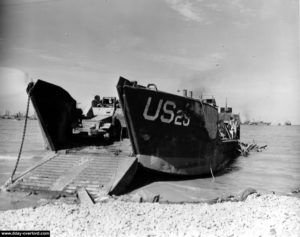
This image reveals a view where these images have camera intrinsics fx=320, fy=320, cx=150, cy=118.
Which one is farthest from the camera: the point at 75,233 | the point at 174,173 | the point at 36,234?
the point at 174,173

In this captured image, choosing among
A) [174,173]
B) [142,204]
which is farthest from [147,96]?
[142,204]

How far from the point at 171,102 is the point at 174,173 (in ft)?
6.42

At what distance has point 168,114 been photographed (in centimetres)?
863

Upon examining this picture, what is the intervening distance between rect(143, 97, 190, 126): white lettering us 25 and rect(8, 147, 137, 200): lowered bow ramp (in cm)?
123

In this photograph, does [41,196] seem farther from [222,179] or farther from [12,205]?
[222,179]

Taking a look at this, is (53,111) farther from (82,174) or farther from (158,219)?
(158,219)

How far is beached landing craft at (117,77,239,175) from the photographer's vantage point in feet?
26.8

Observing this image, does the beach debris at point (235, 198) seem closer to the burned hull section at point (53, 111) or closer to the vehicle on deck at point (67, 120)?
the vehicle on deck at point (67, 120)

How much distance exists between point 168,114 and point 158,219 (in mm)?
3835

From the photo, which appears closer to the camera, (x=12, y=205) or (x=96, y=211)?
(x=96, y=211)

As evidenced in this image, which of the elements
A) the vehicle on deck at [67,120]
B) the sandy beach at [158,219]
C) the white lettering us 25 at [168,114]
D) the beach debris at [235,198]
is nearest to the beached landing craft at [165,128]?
the white lettering us 25 at [168,114]

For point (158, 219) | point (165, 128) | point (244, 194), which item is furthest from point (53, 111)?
point (244, 194)

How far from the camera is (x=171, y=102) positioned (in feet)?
28.3

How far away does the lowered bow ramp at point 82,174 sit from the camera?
275 inches
